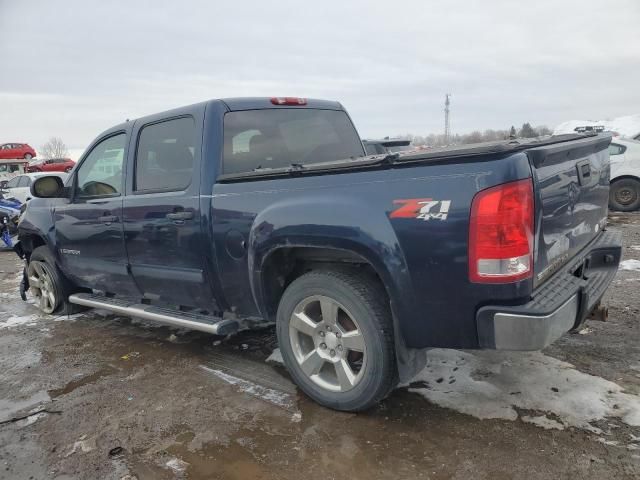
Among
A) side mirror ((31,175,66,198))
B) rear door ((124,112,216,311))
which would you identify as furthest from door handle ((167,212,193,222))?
side mirror ((31,175,66,198))

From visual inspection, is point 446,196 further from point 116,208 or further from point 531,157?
point 116,208

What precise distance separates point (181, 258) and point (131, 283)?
896 millimetres

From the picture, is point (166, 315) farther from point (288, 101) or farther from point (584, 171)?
point (584, 171)

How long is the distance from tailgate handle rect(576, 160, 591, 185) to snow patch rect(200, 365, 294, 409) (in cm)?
226

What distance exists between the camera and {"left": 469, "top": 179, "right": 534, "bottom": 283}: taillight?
7.54 feet

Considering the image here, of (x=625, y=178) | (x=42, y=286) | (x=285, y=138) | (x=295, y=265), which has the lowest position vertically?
(x=42, y=286)

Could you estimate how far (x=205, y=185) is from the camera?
3516 millimetres

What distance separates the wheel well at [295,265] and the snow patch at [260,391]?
1.65ft

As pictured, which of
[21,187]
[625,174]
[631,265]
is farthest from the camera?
[21,187]

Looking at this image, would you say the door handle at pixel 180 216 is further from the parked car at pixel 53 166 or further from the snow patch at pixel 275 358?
the parked car at pixel 53 166

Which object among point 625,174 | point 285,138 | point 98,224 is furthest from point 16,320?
point 625,174

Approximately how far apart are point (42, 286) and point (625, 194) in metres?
11.0

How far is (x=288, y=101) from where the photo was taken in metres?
4.27

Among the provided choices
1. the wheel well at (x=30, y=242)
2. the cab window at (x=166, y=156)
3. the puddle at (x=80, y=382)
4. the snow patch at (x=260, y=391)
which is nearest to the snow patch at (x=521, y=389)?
the snow patch at (x=260, y=391)
